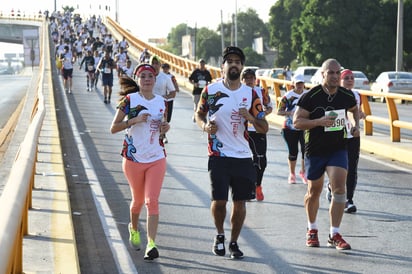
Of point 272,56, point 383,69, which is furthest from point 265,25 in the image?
point 383,69

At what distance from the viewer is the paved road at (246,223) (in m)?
8.55

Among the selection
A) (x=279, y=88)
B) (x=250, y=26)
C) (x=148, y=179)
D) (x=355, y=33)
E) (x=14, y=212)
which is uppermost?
(x=250, y=26)

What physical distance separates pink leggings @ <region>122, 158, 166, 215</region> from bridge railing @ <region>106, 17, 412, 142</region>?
9412 mm

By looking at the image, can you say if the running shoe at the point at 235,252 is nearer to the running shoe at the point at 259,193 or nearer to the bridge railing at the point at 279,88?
the running shoe at the point at 259,193

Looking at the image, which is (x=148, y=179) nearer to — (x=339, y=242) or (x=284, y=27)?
(x=339, y=242)

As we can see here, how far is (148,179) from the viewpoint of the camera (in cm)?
888

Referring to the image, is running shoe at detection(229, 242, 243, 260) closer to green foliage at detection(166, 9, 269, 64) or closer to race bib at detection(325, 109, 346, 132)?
race bib at detection(325, 109, 346, 132)

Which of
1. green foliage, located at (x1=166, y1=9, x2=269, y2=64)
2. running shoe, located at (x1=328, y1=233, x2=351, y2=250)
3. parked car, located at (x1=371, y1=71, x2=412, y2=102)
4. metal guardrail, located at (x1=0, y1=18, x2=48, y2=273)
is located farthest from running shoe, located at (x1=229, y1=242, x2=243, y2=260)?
green foliage, located at (x1=166, y1=9, x2=269, y2=64)

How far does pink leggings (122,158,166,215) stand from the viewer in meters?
8.83

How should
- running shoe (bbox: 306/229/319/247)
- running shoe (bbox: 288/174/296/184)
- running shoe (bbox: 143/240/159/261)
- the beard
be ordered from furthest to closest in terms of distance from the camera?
running shoe (bbox: 288/174/296/184) → running shoe (bbox: 306/229/319/247) → running shoe (bbox: 143/240/159/261) → the beard

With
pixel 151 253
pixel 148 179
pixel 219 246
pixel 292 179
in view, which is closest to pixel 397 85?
pixel 292 179

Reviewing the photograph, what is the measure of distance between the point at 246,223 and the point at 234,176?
2127 mm

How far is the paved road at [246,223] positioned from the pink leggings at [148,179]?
51 cm

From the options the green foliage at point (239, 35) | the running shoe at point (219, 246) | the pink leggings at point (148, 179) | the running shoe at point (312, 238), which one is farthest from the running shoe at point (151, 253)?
the green foliage at point (239, 35)
